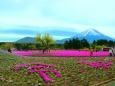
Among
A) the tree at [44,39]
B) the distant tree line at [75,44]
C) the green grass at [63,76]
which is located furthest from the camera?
the distant tree line at [75,44]

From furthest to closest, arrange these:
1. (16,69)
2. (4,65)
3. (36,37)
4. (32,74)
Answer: (36,37), (4,65), (16,69), (32,74)

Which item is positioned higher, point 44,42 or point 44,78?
point 44,42

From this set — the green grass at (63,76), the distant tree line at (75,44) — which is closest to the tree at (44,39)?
the distant tree line at (75,44)

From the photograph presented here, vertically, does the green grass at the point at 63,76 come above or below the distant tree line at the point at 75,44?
below

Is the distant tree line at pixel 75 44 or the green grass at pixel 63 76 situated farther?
the distant tree line at pixel 75 44

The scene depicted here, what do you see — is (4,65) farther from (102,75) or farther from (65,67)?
(102,75)

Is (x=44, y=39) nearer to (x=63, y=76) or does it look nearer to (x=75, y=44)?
(x=75, y=44)

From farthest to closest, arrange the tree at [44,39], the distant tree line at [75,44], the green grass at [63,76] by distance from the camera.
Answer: the distant tree line at [75,44]
the tree at [44,39]
the green grass at [63,76]

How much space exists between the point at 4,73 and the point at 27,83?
248cm

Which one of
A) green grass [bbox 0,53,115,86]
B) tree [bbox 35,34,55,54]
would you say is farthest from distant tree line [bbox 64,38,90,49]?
green grass [bbox 0,53,115,86]

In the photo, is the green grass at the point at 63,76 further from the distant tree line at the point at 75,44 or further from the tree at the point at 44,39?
the distant tree line at the point at 75,44

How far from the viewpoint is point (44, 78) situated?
631 inches

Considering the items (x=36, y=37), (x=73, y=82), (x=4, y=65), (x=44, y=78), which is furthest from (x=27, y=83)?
(x=36, y=37)

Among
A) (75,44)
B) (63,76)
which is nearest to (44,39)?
(75,44)
